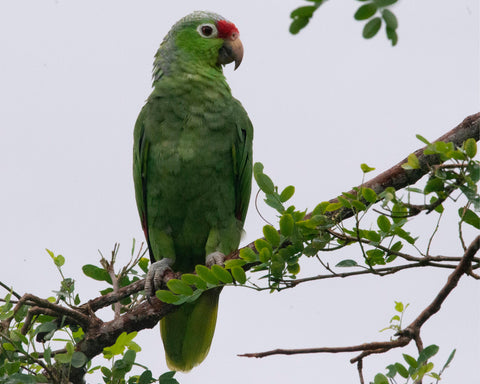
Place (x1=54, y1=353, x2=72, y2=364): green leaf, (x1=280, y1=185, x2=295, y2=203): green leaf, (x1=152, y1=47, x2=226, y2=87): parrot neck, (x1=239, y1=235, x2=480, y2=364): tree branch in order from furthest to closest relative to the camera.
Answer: (x1=152, y1=47, x2=226, y2=87): parrot neck, (x1=54, y1=353, x2=72, y2=364): green leaf, (x1=280, y1=185, x2=295, y2=203): green leaf, (x1=239, y1=235, x2=480, y2=364): tree branch

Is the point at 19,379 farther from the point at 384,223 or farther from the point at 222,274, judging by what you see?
the point at 384,223

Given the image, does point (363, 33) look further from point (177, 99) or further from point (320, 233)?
point (177, 99)

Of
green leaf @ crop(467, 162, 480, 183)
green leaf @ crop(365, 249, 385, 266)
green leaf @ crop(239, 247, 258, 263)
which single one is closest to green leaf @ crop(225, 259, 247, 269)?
green leaf @ crop(239, 247, 258, 263)

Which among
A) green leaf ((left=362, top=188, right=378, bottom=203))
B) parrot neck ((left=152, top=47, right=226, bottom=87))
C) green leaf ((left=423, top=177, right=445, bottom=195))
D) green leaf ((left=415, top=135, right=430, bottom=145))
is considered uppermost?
parrot neck ((left=152, top=47, right=226, bottom=87))

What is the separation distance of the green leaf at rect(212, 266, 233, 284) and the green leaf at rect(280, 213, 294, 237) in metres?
0.27

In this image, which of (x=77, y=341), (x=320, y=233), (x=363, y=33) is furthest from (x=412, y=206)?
(x=77, y=341)

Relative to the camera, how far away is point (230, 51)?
4.11 meters

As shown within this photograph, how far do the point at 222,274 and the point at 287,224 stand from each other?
1.04 feet

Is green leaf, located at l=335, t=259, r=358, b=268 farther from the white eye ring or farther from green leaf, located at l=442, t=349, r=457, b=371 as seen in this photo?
the white eye ring

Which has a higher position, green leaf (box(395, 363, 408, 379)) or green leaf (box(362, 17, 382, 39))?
green leaf (box(362, 17, 382, 39))

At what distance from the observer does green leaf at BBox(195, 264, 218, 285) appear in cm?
246

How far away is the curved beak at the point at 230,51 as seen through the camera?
4105 mm

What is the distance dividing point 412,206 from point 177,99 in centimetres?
192

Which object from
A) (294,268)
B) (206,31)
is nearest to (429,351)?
(294,268)
